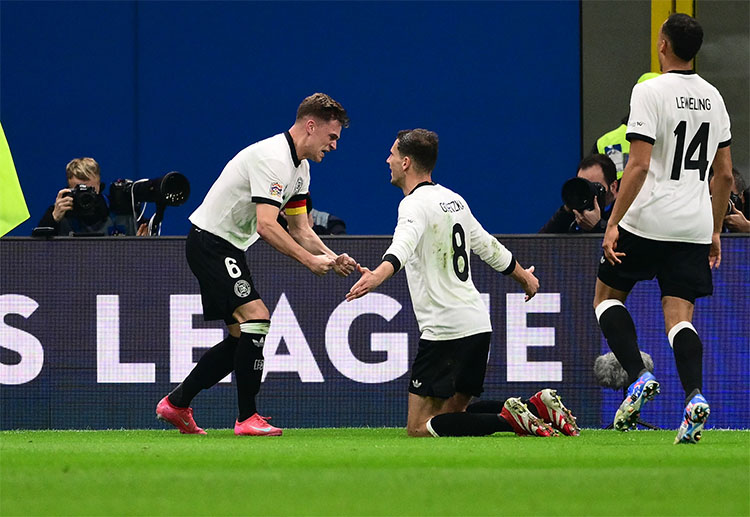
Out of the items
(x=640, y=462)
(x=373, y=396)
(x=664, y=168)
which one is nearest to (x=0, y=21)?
(x=373, y=396)

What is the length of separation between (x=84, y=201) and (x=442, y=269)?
9.04 feet

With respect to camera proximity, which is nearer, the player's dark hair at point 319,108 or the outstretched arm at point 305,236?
the player's dark hair at point 319,108

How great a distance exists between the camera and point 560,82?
1128 cm

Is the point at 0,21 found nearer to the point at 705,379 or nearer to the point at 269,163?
the point at 269,163

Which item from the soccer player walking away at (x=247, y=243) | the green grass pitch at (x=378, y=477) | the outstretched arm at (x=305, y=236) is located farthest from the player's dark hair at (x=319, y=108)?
the green grass pitch at (x=378, y=477)

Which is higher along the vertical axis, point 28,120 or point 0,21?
point 0,21

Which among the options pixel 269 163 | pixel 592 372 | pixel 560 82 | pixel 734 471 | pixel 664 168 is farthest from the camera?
pixel 560 82

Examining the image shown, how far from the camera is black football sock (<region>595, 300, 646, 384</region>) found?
5.86 meters

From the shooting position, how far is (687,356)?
573 cm

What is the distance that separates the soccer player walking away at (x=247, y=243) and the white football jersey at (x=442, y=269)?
0.40 metres

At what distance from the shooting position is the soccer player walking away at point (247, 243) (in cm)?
645

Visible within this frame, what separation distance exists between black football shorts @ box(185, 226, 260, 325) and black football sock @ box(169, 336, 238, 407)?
0.60ft

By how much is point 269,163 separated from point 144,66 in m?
5.31

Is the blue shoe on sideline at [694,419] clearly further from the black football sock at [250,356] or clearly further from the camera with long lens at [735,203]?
the camera with long lens at [735,203]
